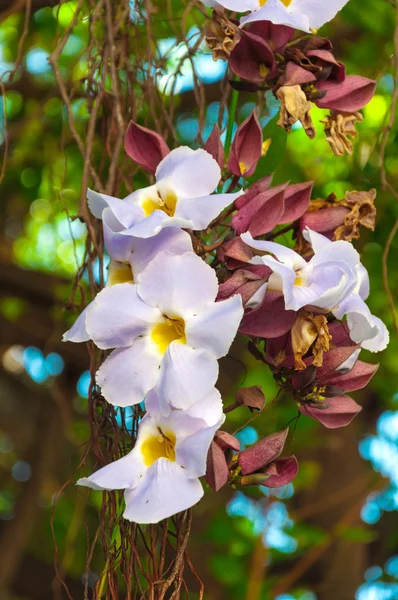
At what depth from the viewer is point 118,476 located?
0.47 meters

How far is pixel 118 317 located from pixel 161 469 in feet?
0.31

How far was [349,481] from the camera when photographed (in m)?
2.12

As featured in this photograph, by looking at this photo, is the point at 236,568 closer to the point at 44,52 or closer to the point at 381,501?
the point at 381,501

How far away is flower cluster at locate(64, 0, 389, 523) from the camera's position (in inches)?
18.3

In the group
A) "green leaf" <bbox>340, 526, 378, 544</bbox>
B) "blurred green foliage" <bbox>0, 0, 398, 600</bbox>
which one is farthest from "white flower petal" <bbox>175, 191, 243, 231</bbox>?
"green leaf" <bbox>340, 526, 378, 544</bbox>

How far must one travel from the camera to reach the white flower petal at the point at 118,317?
1.58 ft

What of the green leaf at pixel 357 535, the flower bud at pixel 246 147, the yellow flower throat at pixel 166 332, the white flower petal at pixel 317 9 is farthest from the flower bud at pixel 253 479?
the green leaf at pixel 357 535

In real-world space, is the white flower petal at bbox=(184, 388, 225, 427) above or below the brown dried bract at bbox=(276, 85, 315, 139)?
below

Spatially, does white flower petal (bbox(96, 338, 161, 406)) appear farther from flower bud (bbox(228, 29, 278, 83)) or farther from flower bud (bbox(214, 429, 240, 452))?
flower bud (bbox(228, 29, 278, 83))

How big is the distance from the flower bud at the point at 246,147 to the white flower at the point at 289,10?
65 mm

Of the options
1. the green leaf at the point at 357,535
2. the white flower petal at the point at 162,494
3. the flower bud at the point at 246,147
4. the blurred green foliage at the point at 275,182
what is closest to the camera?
the white flower petal at the point at 162,494

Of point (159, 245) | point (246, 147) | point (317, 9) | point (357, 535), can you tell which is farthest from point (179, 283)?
point (357, 535)

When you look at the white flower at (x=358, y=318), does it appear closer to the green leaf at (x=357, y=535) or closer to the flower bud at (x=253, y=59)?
the flower bud at (x=253, y=59)

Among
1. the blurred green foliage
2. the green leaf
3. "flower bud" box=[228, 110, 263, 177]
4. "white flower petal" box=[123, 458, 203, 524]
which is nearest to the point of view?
"white flower petal" box=[123, 458, 203, 524]
